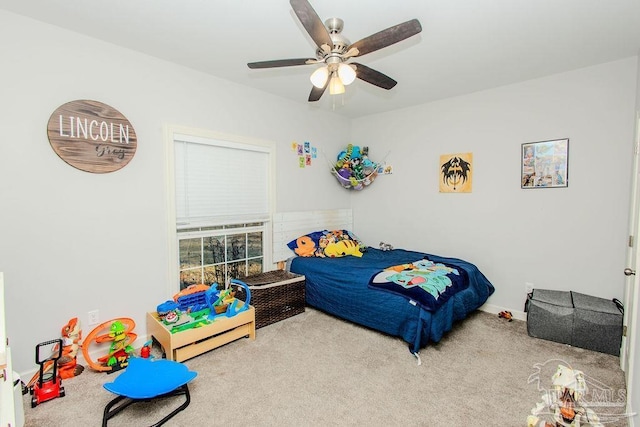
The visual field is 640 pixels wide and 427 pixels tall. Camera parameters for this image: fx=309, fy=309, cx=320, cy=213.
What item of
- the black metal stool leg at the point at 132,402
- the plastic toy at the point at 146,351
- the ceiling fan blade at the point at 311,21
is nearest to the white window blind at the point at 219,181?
the plastic toy at the point at 146,351

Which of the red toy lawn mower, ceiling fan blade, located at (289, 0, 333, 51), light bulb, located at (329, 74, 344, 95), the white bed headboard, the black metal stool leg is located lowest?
the black metal stool leg

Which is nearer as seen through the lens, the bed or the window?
the bed

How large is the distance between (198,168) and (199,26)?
1.23 m

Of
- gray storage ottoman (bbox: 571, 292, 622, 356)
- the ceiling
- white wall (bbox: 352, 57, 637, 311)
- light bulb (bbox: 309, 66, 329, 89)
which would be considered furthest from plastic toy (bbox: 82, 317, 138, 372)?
gray storage ottoman (bbox: 571, 292, 622, 356)

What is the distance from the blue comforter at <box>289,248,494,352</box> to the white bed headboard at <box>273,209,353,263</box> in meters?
0.22

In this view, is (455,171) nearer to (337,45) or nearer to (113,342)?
(337,45)

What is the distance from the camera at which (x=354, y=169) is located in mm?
4227

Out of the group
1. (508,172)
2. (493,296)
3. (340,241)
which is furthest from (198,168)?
(493,296)

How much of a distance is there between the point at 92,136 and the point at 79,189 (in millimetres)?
408

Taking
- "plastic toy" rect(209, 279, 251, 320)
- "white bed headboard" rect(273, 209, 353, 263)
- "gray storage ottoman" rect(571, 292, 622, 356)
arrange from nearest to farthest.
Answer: "gray storage ottoman" rect(571, 292, 622, 356) < "plastic toy" rect(209, 279, 251, 320) < "white bed headboard" rect(273, 209, 353, 263)

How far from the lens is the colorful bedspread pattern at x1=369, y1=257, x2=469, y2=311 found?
2.49 m

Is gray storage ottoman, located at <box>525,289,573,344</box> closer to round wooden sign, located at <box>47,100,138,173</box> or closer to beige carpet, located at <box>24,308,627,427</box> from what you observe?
beige carpet, located at <box>24,308,627,427</box>

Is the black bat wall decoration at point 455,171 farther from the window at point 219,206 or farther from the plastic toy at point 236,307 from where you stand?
the plastic toy at point 236,307

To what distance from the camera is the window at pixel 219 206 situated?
289 centimetres
